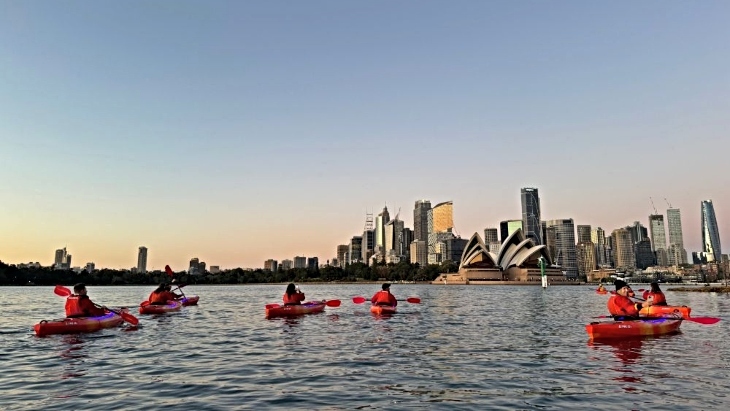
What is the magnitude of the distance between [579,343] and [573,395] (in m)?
9.67

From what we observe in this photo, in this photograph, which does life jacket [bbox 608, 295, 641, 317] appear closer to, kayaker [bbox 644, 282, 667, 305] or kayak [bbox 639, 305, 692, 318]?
kayak [bbox 639, 305, 692, 318]

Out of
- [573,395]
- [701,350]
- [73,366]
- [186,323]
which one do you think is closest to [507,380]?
[573,395]

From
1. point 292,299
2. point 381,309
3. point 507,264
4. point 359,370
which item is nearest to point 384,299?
point 381,309

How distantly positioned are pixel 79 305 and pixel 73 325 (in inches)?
44.9

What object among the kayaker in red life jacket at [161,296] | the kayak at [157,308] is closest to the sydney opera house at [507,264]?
the kayaker in red life jacket at [161,296]

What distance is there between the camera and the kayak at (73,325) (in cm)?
2140

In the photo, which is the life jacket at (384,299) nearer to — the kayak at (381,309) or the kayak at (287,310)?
the kayak at (381,309)

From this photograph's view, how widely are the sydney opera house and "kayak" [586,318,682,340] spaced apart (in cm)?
16171

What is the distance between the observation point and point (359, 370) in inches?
547

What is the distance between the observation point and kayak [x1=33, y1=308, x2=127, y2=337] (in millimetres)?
21402

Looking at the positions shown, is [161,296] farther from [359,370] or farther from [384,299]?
[359,370]

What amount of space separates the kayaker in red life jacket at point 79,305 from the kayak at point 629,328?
22.2m

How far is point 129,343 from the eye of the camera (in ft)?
64.8

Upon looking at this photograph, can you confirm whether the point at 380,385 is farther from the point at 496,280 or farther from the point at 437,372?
the point at 496,280
